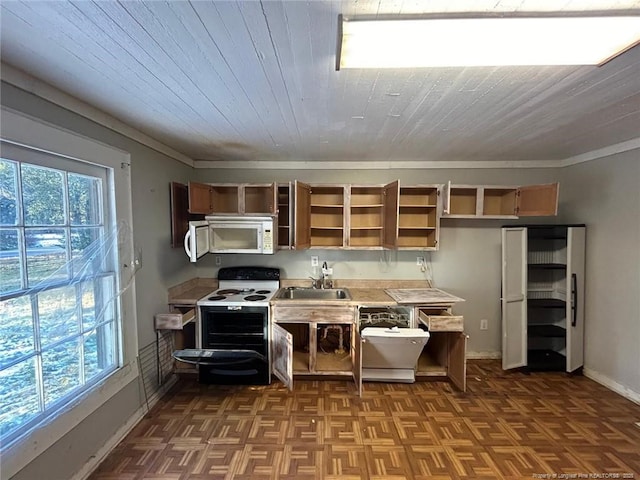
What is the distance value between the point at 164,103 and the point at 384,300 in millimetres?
2486

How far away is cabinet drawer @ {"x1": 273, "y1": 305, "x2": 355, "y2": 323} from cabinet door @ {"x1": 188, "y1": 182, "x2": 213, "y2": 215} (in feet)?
4.19

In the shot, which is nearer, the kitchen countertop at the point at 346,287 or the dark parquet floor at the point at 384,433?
the dark parquet floor at the point at 384,433

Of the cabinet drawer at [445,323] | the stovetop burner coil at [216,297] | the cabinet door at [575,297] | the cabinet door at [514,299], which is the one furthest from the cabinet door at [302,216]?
the cabinet door at [575,297]

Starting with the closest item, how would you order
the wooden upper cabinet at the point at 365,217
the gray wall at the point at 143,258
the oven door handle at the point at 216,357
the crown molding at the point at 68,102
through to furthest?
the crown molding at the point at 68,102 → the gray wall at the point at 143,258 → the oven door handle at the point at 216,357 → the wooden upper cabinet at the point at 365,217

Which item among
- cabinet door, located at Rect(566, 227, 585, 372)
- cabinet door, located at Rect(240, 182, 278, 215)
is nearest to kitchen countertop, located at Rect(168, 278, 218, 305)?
cabinet door, located at Rect(240, 182, 278, 215)

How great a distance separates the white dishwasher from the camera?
2.71m

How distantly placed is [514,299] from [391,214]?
1.63 m

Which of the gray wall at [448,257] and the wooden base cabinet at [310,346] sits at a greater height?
the gray wall at [448,257]

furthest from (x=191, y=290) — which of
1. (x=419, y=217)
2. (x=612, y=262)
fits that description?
(x=612, y=262)

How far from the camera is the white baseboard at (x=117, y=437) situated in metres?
1.87

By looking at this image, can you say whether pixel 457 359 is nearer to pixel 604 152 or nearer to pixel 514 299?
pixel 514 299

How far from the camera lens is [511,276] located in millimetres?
3229

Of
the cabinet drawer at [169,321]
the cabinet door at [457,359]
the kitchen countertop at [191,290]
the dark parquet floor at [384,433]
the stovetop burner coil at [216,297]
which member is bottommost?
the dark parquet floor at [384,433]

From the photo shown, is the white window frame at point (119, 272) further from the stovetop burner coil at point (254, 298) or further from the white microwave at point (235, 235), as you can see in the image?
the stovetop burner coil at point (254, 298)
